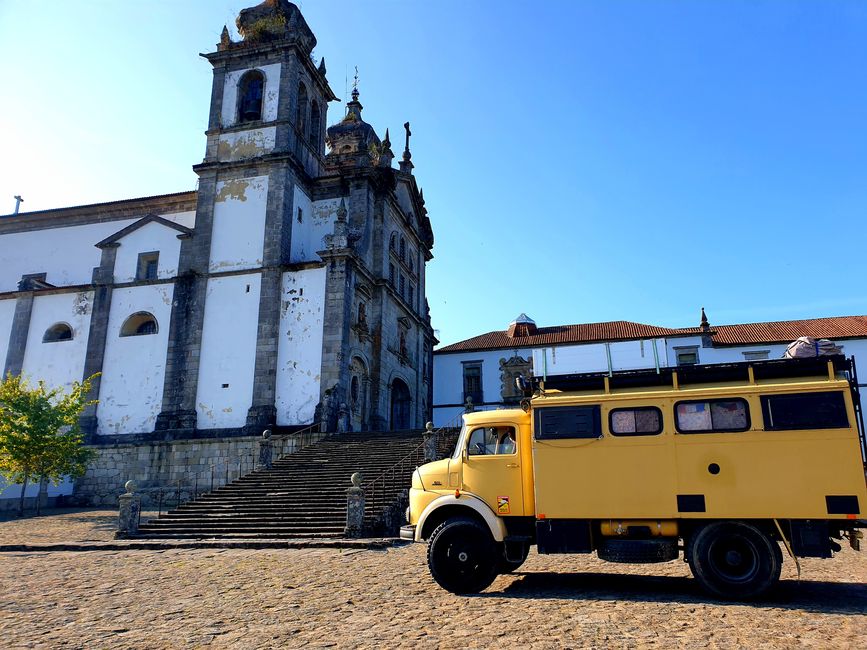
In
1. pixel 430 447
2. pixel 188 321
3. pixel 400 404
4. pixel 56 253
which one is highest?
pixel 56 253

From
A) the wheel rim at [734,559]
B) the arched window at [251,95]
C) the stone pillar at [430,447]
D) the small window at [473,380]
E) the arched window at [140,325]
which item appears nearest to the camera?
the wheel rim at [734,559]

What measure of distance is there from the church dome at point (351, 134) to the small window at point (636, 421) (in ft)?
107

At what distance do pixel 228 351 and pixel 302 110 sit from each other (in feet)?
39.5

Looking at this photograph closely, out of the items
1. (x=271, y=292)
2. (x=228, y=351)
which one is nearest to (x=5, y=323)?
(x=228, y=351)

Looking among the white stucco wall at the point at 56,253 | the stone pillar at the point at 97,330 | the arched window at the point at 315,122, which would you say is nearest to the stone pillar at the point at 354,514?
the stone pillar at the point at 97,330

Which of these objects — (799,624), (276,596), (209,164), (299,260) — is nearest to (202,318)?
(299,260)

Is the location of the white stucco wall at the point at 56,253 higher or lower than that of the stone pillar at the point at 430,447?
higher

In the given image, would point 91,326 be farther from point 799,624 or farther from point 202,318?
point 799,624

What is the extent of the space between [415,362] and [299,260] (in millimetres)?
9171

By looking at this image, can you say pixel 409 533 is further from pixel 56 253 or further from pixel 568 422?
pixel 56 253

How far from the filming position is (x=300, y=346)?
2525 cm

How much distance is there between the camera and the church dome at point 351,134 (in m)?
39.2

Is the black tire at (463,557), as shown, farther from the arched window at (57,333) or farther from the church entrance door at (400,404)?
the arched window at (57,333)

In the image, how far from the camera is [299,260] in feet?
92.1
